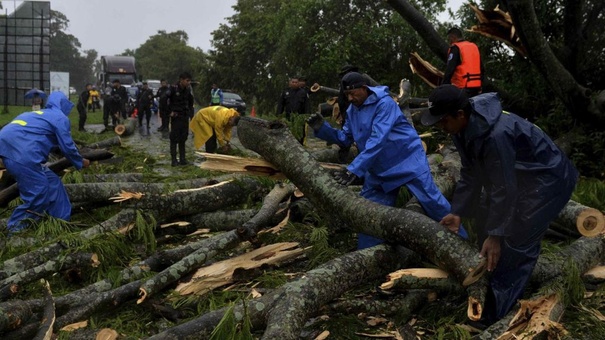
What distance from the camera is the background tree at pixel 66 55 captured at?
4094 inches

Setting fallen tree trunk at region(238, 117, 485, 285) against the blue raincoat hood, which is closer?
fallen tree trunk at region(238, 117, 485, 285)

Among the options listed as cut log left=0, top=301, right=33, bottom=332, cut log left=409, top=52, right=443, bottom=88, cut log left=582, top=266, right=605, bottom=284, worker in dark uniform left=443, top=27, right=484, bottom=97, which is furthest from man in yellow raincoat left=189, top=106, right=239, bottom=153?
cut log left=582, top=266, right=605, bottom=284

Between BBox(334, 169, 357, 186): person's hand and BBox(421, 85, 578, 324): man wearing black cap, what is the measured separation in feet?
5.27

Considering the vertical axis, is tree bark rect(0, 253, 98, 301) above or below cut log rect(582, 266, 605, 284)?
below

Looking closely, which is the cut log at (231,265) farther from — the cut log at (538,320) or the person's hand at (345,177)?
the cut log at (538,320)

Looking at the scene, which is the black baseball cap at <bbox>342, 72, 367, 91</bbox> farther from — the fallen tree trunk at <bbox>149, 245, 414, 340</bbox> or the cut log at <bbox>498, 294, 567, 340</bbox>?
the cut log at <bbox>498, 294, 567, 340</bbox>

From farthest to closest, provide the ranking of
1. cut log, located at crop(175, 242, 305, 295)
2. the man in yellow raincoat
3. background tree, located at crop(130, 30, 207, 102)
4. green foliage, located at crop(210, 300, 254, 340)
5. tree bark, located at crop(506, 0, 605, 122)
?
background tree, located at crop(130, 30, 207, 102) → the man in yellow raincoat → tree bark, located at crop(506, 0, 605, 122) → cut log, located at crop(175, 242, 305, 295) → green foliage, located at crop(210, 300, 254, 340)

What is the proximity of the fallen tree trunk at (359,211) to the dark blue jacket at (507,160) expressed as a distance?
27cm

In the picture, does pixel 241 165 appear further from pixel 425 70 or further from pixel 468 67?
pixel 425 70

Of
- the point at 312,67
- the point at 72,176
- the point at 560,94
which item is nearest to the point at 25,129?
the point at 72,176

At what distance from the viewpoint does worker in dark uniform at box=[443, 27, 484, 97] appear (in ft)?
22.0

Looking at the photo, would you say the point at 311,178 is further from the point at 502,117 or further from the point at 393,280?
the point at 502,117

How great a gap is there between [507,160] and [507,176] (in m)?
0.09

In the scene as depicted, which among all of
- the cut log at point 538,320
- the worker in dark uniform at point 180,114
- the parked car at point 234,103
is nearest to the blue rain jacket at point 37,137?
the worker in dark uniform at point 180,114
